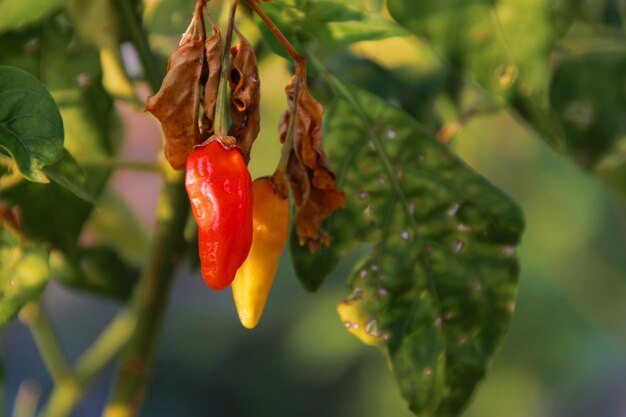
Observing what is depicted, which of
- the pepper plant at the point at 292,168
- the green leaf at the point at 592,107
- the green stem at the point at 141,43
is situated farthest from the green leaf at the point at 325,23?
the green leaf at the point at 592,107

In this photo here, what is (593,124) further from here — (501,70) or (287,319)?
(287,319)

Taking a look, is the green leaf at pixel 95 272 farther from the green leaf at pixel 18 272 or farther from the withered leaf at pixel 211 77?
the withered leaf at pixel 211 77

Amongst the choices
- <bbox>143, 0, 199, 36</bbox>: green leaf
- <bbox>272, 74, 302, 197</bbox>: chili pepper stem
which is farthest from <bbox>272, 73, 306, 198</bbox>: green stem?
<bbox>143, 0, 199, 36</bbox>: green leaf

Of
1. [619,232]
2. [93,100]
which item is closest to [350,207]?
[93,100]

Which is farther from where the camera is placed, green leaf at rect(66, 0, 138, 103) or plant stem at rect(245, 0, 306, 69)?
green leaf at rect(66, 0, 138, 103)

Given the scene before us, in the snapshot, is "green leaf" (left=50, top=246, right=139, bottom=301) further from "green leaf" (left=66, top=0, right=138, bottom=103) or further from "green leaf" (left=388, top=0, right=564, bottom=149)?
"green leaf" (left=388, top=0, right=564, bottom=149)

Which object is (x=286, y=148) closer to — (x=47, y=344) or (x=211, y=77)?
(x=211, y=77)
